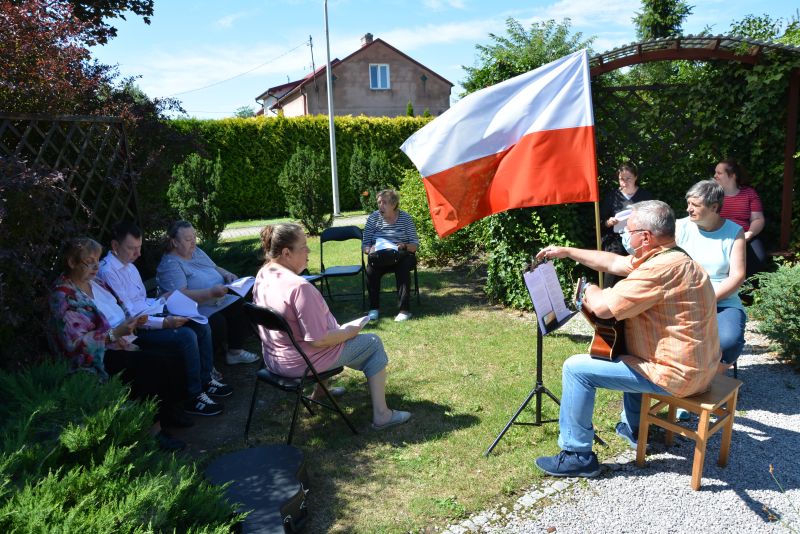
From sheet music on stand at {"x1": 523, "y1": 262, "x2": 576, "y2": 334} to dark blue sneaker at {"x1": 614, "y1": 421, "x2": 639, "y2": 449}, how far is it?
2.87 feet

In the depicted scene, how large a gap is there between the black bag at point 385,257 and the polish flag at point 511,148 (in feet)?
7.62

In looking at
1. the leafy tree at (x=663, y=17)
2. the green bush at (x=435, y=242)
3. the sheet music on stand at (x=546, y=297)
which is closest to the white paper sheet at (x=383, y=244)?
the green bush at (x=435, y=242)

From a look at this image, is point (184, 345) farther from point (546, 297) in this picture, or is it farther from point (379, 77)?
point (379, 77)

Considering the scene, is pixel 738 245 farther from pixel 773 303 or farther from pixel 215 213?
pixel 215 213

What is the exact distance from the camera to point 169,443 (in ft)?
12.3

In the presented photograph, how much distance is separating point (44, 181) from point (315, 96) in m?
29.9

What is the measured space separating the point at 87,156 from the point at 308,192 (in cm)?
824

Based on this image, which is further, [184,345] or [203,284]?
[203,284]

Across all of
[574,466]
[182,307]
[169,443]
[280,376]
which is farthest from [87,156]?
[574,466]

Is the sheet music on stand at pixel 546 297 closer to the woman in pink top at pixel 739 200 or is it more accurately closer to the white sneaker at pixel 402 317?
the white sneaker at pixel 402 317

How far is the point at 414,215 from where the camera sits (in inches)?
385

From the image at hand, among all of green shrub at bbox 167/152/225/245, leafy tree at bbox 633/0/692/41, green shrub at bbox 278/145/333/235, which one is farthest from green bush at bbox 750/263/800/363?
leafy tree at bbox 633/0/692/41

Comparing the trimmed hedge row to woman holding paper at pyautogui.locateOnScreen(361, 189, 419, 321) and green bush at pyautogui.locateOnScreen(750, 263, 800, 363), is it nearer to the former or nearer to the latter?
woman holding paper at pyautogui.locateOnScreen(361, 189, 419, 321)

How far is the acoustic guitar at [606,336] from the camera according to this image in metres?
3.10
